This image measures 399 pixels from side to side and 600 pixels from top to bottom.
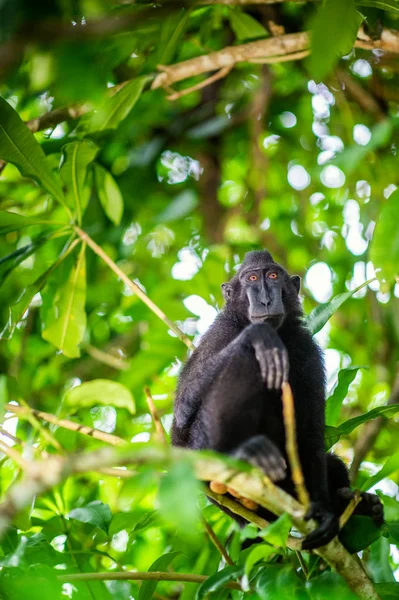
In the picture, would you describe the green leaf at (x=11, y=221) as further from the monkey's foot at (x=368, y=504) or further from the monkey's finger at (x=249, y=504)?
the monkey's foot at (x=368, y=504)

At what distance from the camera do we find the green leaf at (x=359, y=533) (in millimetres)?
3728

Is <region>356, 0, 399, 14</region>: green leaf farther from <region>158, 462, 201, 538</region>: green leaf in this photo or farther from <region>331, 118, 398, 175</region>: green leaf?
<region>158, 462, 201, 538</region>: green leaf

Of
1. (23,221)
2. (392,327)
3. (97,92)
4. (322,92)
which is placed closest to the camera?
(97,92)

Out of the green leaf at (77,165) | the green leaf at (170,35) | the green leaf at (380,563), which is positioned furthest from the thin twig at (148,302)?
the green leaf at (380,563)

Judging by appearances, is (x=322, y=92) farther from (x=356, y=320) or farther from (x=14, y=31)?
(x=14, y=31)

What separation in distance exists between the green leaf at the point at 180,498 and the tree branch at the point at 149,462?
0.06 m

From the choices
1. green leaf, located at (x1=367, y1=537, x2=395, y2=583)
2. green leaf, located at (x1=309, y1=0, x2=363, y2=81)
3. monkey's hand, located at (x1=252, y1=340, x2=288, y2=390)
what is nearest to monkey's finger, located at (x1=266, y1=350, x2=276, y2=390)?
monkey's hand, located at (x1=252, y1=340, x2=288, y2=390)

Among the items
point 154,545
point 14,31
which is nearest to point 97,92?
point 14,31

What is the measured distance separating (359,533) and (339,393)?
40.0 inches

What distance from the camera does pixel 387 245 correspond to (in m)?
3.37

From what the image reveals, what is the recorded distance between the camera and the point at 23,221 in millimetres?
4781

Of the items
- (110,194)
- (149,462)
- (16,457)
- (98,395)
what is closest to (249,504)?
(98,395)

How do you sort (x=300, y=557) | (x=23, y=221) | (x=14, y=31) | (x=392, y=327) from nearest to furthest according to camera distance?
(x=14, y=31) < (x=300, y=557) < (x=23, y=221) < (x=392, y=327)

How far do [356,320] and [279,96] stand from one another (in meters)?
2.96
